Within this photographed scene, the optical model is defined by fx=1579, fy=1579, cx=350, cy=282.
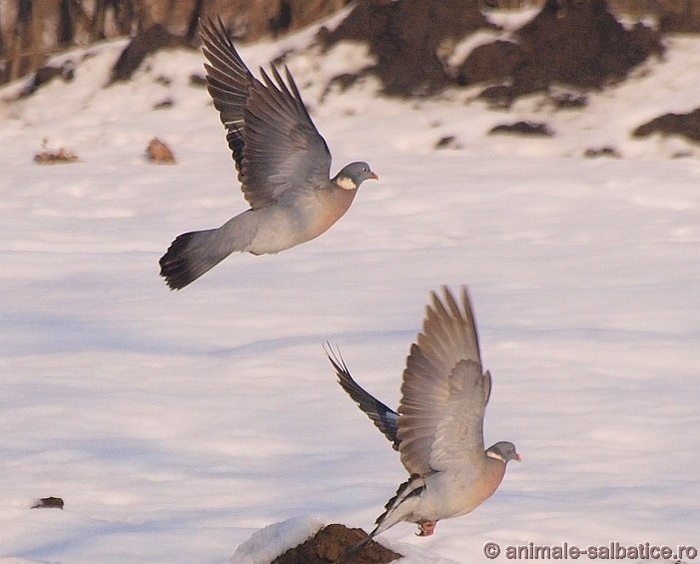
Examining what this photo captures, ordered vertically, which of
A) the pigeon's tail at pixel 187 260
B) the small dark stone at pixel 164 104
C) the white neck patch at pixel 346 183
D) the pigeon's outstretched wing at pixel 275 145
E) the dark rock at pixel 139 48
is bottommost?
the pigeon's tail at pixel 187 260

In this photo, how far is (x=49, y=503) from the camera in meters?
6.13

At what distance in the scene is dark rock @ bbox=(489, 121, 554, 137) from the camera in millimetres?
15344

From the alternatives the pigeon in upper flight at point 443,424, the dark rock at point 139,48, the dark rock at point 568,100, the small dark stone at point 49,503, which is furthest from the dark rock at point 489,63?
the pigeon in upper flight at point 443,424

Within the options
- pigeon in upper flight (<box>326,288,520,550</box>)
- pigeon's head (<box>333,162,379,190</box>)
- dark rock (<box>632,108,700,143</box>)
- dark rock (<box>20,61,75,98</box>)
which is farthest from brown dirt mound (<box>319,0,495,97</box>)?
pigeon in upper flight (<box>326,288,520,550</box>)

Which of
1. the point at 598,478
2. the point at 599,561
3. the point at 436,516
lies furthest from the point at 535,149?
the point at 436,516

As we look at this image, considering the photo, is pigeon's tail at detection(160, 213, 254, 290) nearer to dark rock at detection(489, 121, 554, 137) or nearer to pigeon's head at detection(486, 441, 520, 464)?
pigeon's head at detection(486, 441, 520, 464)

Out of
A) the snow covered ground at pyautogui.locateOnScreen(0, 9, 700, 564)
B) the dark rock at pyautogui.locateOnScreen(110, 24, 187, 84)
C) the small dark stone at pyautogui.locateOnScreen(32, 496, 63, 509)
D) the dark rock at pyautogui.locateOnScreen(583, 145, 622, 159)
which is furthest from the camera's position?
the dark rock at pyautogui.locateOnScreen(110, 24, 187, 84)

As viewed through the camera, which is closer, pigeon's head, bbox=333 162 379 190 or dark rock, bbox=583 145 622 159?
pigeon's head, bbox=333 162 379 190

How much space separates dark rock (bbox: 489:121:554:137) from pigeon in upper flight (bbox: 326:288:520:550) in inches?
454

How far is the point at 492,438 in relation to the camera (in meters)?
7.61

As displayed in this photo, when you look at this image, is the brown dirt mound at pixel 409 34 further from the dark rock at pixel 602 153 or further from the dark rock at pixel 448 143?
the dark rock at pixel 602 153

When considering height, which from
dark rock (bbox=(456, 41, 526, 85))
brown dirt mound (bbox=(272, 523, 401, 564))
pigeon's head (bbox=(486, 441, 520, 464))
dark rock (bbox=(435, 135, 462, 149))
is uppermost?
dark rock (bbox=(456, 41, 526, 85))

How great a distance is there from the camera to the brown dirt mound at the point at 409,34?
1653 centimetres

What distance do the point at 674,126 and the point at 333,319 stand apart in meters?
5.87
